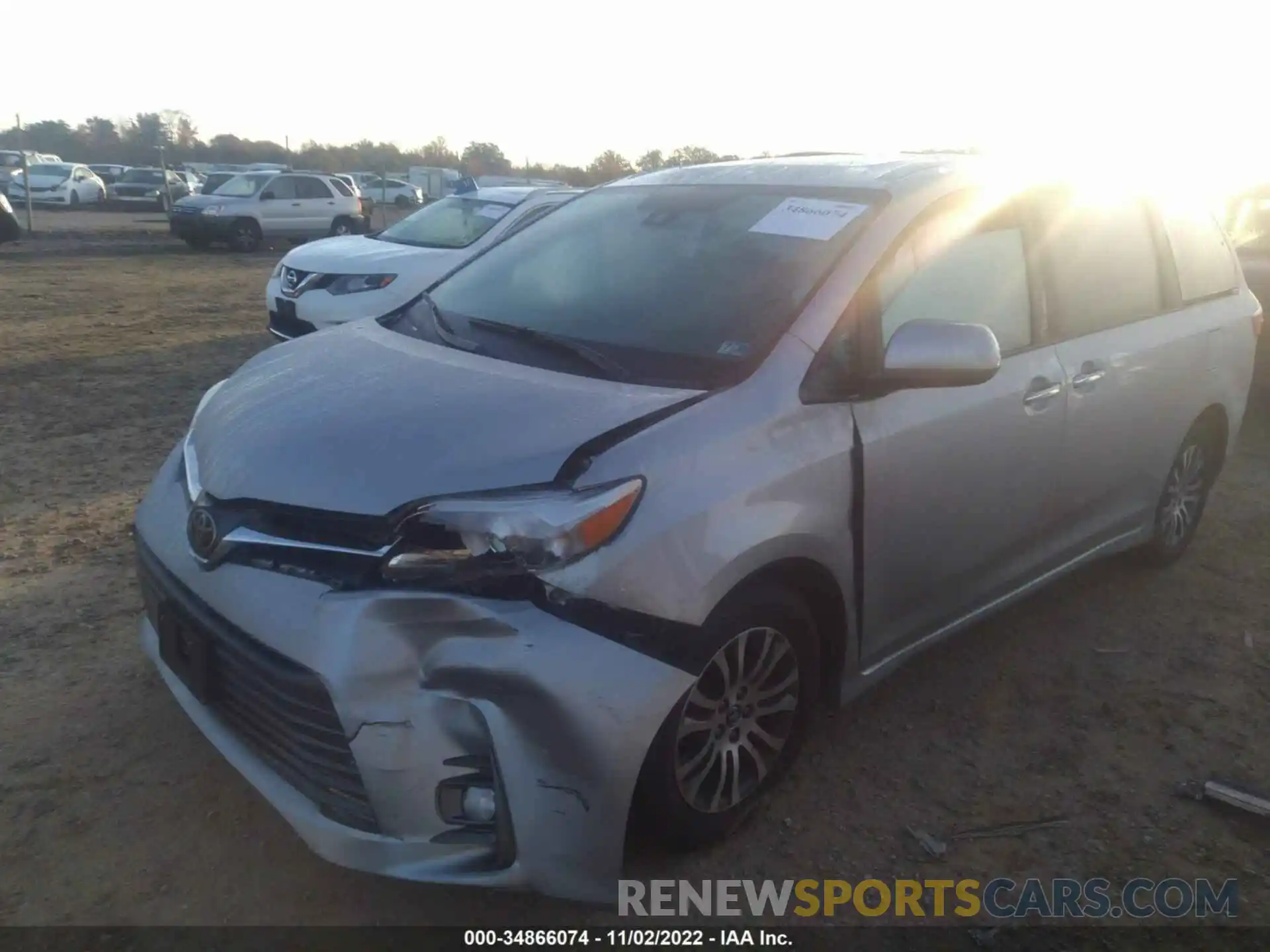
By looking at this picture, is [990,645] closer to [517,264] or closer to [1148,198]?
[1148,198]

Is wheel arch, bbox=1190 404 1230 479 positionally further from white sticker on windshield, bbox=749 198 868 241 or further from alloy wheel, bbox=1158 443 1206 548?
white sticker on windshield, bbox=749 198 868 241

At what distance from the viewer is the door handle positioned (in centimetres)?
345

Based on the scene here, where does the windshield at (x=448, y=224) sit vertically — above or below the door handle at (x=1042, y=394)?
above

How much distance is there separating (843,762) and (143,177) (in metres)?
34.8

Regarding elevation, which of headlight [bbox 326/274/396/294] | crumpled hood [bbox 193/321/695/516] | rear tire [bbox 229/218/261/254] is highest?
crumpled hood [bbox 193/321/695/516]

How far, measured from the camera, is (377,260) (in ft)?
28.0

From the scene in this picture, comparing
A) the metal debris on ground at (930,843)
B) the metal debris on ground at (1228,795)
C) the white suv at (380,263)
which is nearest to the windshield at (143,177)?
the white suv at (380,263)

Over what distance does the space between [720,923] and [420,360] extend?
5.56ft

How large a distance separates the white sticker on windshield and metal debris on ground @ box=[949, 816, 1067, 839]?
174 centimetres

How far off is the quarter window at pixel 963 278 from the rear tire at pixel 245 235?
19.6m

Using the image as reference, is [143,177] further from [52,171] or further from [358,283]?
[358,283]

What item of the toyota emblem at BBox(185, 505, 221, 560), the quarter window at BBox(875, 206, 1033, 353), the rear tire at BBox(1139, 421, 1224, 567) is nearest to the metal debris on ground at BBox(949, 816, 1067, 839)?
the quarter window at BBox(875, 206, 1033, 353)

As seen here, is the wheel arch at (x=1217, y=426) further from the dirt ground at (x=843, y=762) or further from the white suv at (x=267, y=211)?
the white suv at (x=267, y=211)

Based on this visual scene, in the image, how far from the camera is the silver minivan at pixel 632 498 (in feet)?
7.36
